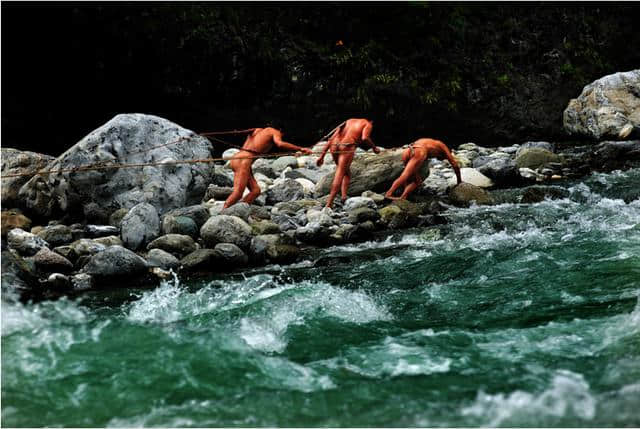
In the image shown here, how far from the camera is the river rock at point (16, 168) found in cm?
949

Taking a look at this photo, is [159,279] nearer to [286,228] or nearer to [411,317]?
[286,228]

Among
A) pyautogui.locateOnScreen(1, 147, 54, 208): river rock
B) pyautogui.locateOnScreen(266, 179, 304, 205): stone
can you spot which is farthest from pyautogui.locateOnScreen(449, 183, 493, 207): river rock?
pyautogui.locateOnScreen(1, 147, 54, 208): river rock

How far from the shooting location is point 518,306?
5805mm

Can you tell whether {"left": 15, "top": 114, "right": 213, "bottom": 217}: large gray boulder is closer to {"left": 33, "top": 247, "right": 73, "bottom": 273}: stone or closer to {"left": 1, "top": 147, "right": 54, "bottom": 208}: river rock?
{"left": 1, "top": 147, "right": 54, "bottom": 208}: river rock

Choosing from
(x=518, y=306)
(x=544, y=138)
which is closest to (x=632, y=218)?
(x=518, y=306)

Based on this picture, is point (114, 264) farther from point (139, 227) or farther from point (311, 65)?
point (311, 65)

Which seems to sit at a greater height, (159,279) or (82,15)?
(82,15)

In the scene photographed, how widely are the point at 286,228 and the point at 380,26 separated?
41.7ft

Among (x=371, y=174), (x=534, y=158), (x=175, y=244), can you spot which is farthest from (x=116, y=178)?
(x=534, y=158)

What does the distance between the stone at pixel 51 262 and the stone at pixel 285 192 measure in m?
4.24

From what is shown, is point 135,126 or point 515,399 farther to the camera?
point 135,126

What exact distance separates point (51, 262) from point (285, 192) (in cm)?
464

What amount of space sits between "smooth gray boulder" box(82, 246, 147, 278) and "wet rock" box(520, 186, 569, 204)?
661 cm

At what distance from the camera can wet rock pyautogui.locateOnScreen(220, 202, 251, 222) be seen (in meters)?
9.32
